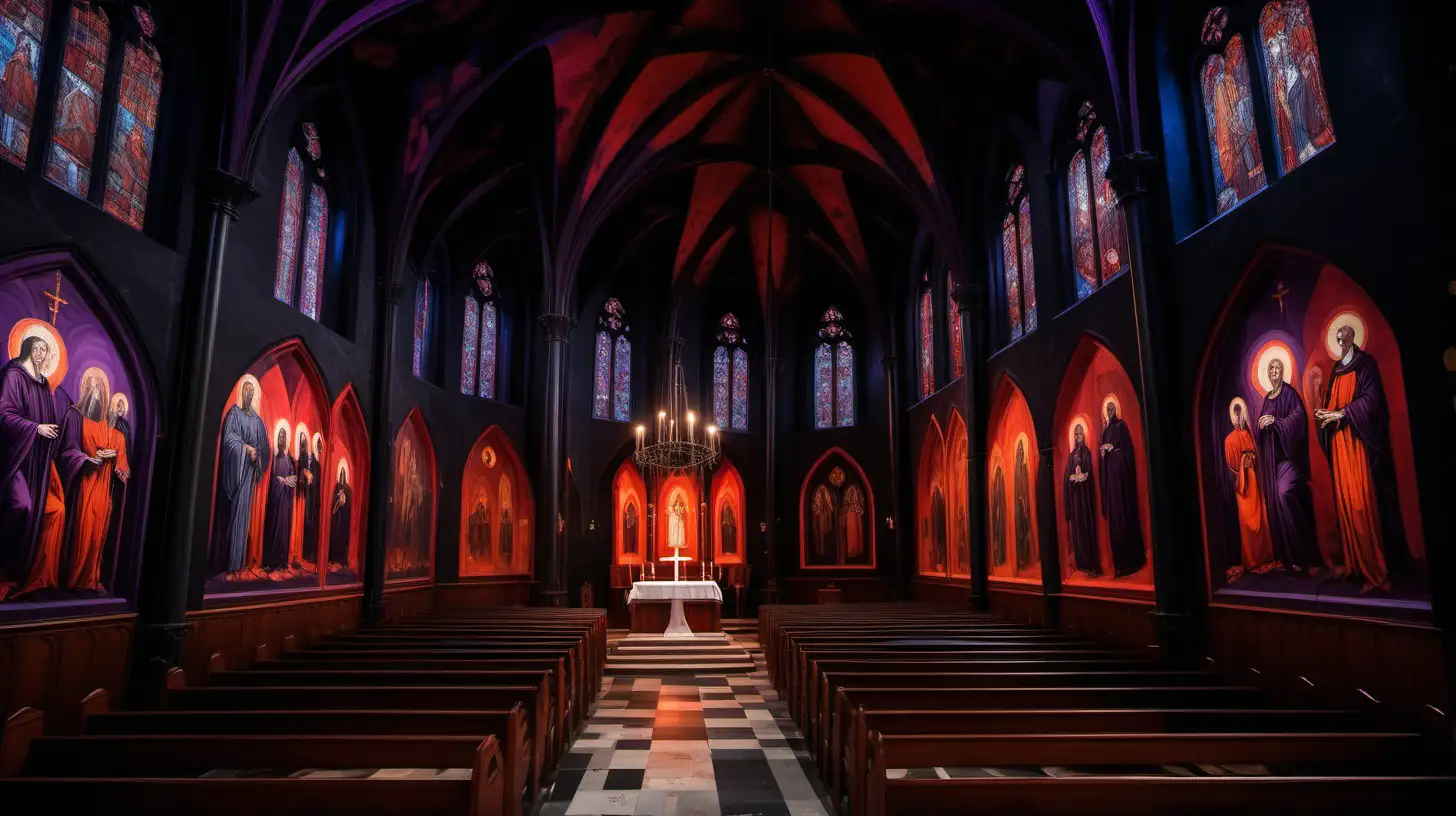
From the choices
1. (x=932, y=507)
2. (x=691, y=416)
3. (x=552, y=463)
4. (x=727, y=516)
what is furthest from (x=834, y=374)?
(x=691, y=416)

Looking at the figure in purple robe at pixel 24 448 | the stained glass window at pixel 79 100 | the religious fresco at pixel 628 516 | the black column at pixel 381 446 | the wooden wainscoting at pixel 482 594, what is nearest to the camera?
the figure in purple robe at pixel 24 448

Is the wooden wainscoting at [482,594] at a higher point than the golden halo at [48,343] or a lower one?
lower

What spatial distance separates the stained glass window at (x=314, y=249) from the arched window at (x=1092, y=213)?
13.2m

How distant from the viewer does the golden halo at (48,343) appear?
8141 mm

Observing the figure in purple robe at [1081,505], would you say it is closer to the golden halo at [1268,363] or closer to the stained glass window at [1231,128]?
the golden halo at [1268,363]

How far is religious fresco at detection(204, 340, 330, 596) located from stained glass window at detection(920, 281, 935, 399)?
14.9 m

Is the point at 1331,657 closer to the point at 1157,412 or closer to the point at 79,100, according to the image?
the point at 1157,412

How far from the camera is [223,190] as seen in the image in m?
10.5

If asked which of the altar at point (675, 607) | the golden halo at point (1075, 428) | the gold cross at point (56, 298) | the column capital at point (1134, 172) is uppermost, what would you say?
the column capital at point (1134, 172)

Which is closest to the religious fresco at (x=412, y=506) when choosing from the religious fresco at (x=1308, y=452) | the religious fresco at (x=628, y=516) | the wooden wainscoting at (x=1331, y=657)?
the religious fresco at (x=628, y=516)

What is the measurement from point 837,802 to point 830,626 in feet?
20.2

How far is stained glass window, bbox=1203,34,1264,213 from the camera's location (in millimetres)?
10336

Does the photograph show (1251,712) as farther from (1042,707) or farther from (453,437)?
(453,437)

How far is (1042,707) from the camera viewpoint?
7.13 meters
